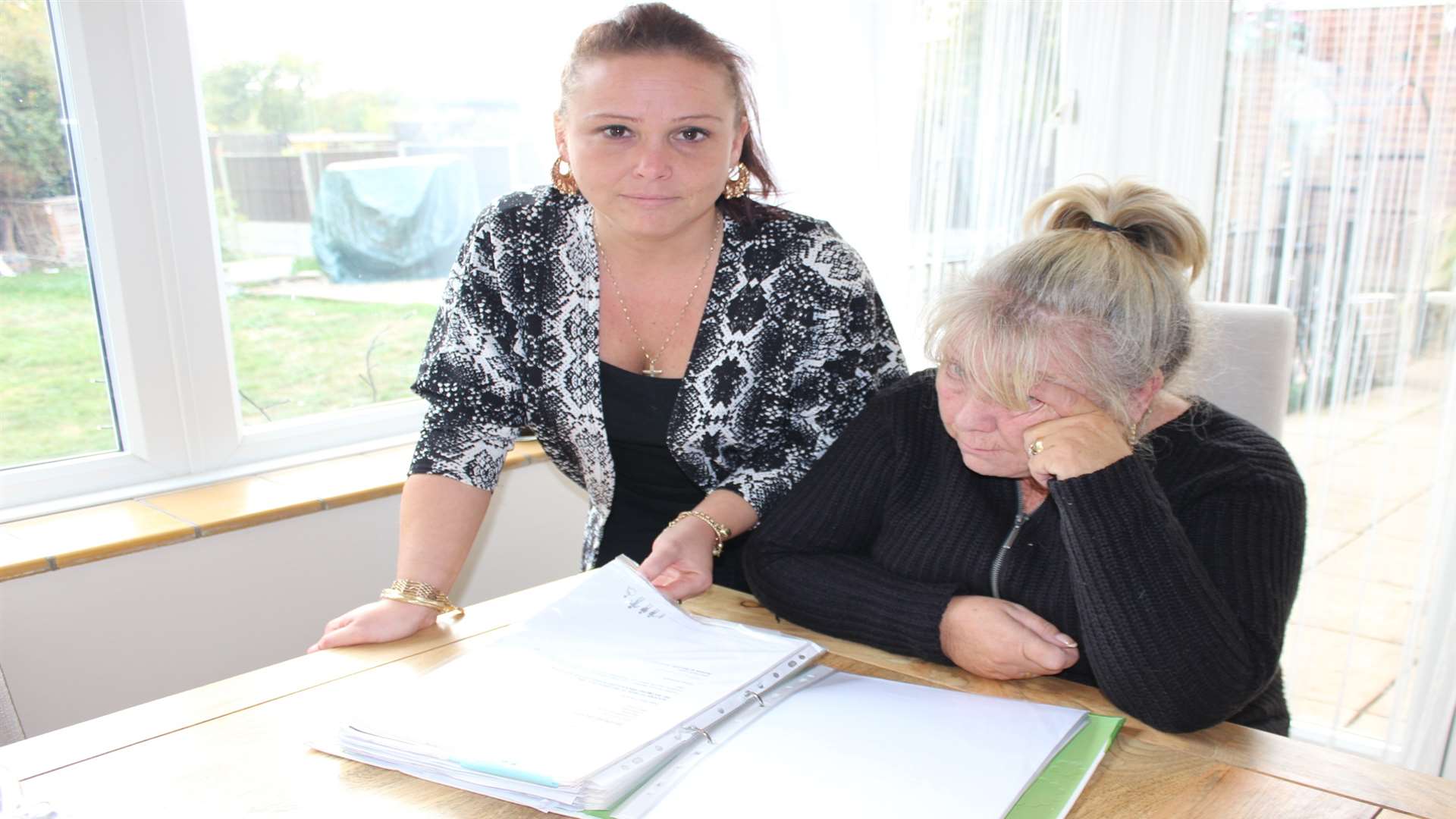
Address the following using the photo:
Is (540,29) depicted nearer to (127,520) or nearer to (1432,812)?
(127,520)

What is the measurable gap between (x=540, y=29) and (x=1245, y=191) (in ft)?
5.16

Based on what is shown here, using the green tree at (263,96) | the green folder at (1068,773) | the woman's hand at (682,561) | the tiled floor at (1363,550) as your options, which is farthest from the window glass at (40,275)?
the tiled floor at (1363,550)

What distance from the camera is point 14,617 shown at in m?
1.69

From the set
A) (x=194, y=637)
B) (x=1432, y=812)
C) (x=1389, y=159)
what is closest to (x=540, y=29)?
(x=194, y=637)

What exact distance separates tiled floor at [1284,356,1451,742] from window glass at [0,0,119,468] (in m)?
2.32

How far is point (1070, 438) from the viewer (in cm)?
108

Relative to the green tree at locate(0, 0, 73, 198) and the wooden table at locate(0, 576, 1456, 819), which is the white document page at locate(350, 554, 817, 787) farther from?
the green tree at locate(0, 0, 73, 198)

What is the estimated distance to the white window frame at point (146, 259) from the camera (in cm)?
194

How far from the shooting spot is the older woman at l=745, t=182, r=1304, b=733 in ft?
3.40

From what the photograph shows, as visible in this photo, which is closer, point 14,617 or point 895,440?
point 895,440

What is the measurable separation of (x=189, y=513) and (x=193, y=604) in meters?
0.16

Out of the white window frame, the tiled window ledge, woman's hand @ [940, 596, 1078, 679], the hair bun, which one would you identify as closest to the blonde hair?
the hair bun

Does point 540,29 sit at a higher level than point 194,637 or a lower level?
higher

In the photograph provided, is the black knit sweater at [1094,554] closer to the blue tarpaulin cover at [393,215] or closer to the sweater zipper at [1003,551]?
the sweater zipper at [1003,551]
